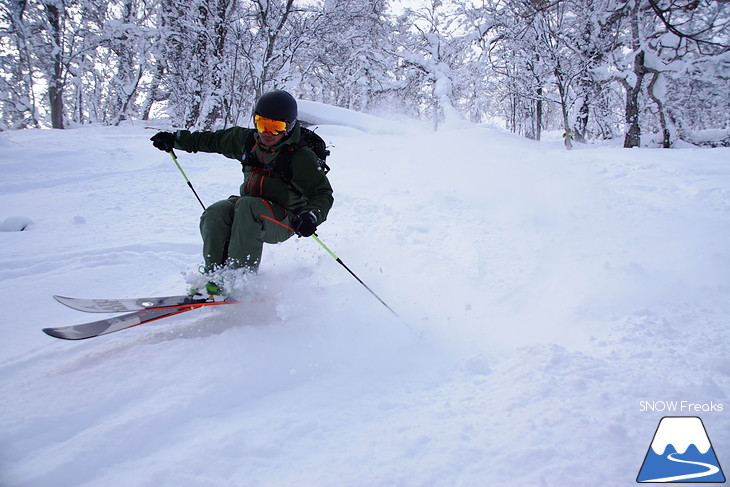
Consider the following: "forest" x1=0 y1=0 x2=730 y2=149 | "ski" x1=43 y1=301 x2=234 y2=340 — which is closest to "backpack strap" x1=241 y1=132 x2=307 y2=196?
"ski" x1=43 y1=301 x2=234 y2=340

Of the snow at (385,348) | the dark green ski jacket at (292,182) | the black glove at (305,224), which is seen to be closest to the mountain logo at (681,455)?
the snow at (385,348)

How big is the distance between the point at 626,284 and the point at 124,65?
21430mm

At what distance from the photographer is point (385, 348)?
2.38 m

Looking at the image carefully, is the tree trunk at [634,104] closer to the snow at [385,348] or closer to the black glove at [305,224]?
the snow at [385,348]

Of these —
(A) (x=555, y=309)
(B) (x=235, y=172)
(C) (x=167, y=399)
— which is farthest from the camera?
(B) (x=235, y=172)

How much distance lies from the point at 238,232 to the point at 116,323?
91cm

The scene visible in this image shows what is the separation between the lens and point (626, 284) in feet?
9.94

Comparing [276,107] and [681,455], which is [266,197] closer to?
[276,107]

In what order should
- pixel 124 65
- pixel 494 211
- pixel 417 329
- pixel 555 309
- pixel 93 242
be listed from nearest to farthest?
pixel 417 329, pixel 555 309, pixel 93 242, pixel 494 211, pixel 124 65

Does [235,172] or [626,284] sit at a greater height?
[235,172]

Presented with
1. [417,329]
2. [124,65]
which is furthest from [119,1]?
[417,329]

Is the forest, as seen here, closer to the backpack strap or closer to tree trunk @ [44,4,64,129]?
tree trunk @ [44,4,64,129]

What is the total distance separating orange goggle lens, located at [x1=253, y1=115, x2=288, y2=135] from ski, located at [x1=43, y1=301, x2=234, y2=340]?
1.30m

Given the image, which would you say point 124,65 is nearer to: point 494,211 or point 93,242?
point 93,242
